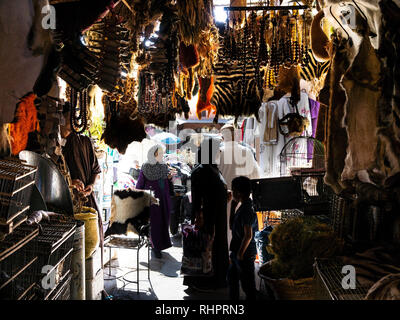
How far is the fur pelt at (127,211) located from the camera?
4.35 meters

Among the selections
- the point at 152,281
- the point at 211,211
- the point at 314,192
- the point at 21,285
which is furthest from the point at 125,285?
the point at 21,285

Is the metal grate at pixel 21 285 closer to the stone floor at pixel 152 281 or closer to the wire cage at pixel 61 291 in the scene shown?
the wire cage at pixel 61 291

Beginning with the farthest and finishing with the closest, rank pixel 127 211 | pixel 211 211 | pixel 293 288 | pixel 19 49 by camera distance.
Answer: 1. pixel 211 211
2. pixel 127 211
3. pixel 293 288
4. pixel 19 49

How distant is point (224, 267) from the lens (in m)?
4.69

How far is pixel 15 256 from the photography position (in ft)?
4.36

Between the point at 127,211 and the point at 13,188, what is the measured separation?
327 cm

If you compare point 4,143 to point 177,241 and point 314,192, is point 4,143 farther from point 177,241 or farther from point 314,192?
point 177,241

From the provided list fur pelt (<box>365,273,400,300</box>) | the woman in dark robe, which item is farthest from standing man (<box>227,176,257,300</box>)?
fur pelt (<box>365,273,400,300</box>)

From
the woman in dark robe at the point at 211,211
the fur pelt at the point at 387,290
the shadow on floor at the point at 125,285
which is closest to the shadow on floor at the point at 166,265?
the shadow on floor at the point at 125,285
